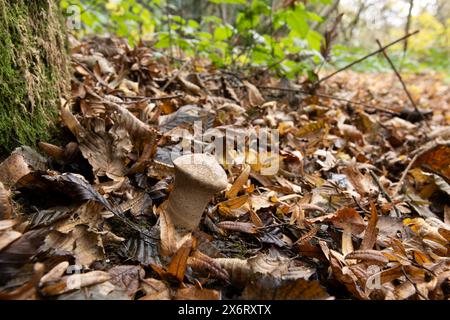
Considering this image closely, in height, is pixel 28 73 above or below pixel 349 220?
above

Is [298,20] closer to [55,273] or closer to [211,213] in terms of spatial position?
[211,213]

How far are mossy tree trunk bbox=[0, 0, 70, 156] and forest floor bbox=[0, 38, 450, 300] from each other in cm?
9

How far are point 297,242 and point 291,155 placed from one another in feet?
3.06

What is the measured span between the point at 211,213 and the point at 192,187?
13.9 inches

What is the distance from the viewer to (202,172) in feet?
5.24

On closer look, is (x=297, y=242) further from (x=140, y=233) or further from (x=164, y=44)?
(x=164, y=44)

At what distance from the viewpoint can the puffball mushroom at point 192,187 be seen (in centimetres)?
160

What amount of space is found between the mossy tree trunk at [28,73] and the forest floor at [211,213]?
89mm

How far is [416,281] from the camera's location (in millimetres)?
1571

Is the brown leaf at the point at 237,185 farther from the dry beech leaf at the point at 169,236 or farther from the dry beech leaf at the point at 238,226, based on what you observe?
the dry beech leaf at the point at 169,236

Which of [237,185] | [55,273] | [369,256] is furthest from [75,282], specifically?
[369,256]

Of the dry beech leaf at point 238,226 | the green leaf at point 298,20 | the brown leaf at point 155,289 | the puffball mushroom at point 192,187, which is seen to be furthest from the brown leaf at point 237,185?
the green leaf at point 298,20

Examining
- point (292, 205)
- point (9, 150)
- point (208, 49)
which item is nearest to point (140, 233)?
point (9, 150)
